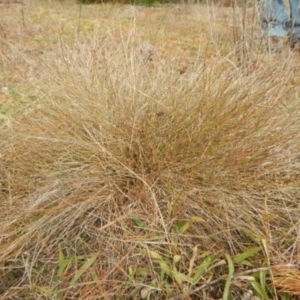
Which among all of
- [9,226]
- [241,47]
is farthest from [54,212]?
[241,47]

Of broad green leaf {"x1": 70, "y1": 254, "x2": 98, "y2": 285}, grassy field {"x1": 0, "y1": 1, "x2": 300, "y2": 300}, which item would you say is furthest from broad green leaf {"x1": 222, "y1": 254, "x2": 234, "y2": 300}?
broad green leaf {"x1": 70, "y1": 254, "x2": 98, "y2": 285}

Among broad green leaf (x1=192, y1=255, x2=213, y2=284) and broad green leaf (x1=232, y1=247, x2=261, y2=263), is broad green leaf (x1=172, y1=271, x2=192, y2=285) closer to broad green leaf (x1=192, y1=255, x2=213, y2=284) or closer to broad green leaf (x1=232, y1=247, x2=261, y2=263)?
broad green leaf (x1=192, y1=255, x2=213, y2=284)

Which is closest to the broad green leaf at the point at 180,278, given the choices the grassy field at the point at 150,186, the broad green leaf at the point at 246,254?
the grassy field at the point at 150,186

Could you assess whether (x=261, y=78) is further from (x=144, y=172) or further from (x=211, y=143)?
(x=144, y=172)

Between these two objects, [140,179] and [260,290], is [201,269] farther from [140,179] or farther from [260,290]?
[140,179]

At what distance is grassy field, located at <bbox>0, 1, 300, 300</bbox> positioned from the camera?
0.93 m

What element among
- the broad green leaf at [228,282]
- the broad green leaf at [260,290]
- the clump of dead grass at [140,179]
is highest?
the clump of dead grass at [140,179]

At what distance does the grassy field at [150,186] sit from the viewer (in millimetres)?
933

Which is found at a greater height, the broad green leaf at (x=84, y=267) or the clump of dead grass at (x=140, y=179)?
the clump of dead grass at (x=140, y=179)

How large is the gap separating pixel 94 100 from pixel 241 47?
748 mm

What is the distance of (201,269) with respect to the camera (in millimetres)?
916

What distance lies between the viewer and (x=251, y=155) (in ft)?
3.75

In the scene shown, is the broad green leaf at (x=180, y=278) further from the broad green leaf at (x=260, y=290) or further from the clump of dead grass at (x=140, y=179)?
the broad green leaf at (x=260, y=290)

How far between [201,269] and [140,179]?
0.27 m
